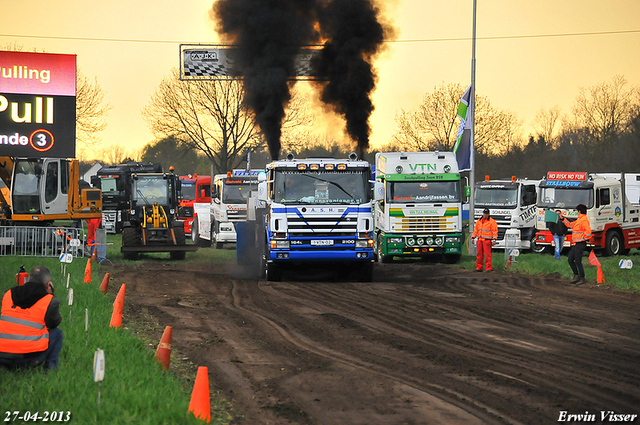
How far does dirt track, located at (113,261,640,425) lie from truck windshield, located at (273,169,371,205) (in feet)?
6.95

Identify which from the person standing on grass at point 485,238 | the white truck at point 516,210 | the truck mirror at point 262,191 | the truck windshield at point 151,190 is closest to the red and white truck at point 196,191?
the truck windshield at point 151,190

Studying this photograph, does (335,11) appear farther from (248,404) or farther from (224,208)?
(248,404)

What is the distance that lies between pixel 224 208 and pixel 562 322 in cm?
2222

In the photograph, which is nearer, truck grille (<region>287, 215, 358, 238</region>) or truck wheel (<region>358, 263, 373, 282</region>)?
truck grille (<region>287, 215, 358, 238</region>)

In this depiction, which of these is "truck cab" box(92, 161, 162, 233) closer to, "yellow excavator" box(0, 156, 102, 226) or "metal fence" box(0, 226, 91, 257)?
"yellow excavator" box(0, 156, 102, 226)

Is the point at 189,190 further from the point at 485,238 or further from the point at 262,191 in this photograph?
the point at 485,238

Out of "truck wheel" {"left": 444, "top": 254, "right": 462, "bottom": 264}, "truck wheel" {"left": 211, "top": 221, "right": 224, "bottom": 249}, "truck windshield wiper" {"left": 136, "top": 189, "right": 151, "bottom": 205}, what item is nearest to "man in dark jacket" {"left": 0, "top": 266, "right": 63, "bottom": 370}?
"truck wheel" {"left": 444, "top": 254, "right": 462, "bottom": 264}

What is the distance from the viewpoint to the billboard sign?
17.8 m

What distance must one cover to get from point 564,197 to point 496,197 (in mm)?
3825

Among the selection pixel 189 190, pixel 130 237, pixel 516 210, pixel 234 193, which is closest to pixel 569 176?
pixel 516 210

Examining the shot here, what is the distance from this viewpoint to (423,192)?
79.3ft

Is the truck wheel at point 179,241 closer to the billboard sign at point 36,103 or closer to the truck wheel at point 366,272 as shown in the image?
the billboard sign at point 36,103

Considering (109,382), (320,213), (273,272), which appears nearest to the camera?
(109,382)

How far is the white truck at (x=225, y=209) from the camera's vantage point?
32.6 metres
